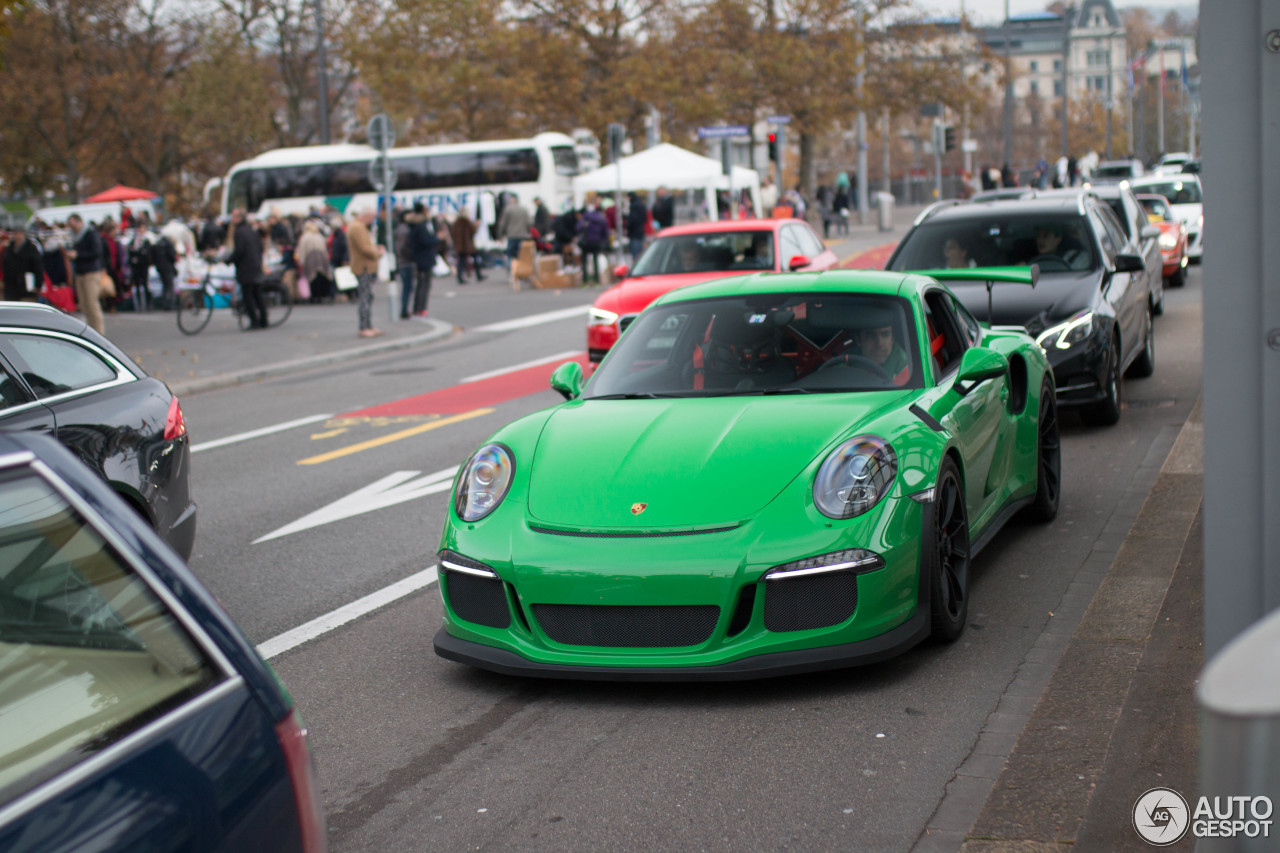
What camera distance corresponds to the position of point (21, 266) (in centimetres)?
2009

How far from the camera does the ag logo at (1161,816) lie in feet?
11.5

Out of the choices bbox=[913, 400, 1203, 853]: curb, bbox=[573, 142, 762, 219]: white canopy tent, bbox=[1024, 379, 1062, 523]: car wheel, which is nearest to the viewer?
bbox=[913, 400, 1203, 853]: curb

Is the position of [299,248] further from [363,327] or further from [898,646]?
[898,646]

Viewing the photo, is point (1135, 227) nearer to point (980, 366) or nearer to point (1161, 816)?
point (980, 366)

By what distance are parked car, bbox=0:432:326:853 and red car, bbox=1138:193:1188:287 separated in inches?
816

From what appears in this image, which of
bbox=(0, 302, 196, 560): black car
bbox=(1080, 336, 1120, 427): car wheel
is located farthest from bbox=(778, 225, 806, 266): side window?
bbox=(0, 302, 196, 560): black car

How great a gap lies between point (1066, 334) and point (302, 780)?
8.26m

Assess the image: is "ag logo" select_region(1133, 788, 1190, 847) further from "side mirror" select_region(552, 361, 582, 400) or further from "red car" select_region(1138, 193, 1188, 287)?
"red car" select_region(1138, 193, 1188, 287)

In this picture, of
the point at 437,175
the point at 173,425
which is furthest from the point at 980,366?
the point at 437,175

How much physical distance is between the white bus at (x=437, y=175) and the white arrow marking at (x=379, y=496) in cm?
3389

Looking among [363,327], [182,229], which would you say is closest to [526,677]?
[363,327]

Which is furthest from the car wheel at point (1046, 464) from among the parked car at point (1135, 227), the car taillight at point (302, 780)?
the parked car at point (1135, 227)

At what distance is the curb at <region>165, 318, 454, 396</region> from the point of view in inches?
652

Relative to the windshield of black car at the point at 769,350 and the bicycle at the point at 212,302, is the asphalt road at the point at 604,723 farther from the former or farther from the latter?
the bicycle at the point at 212,302
